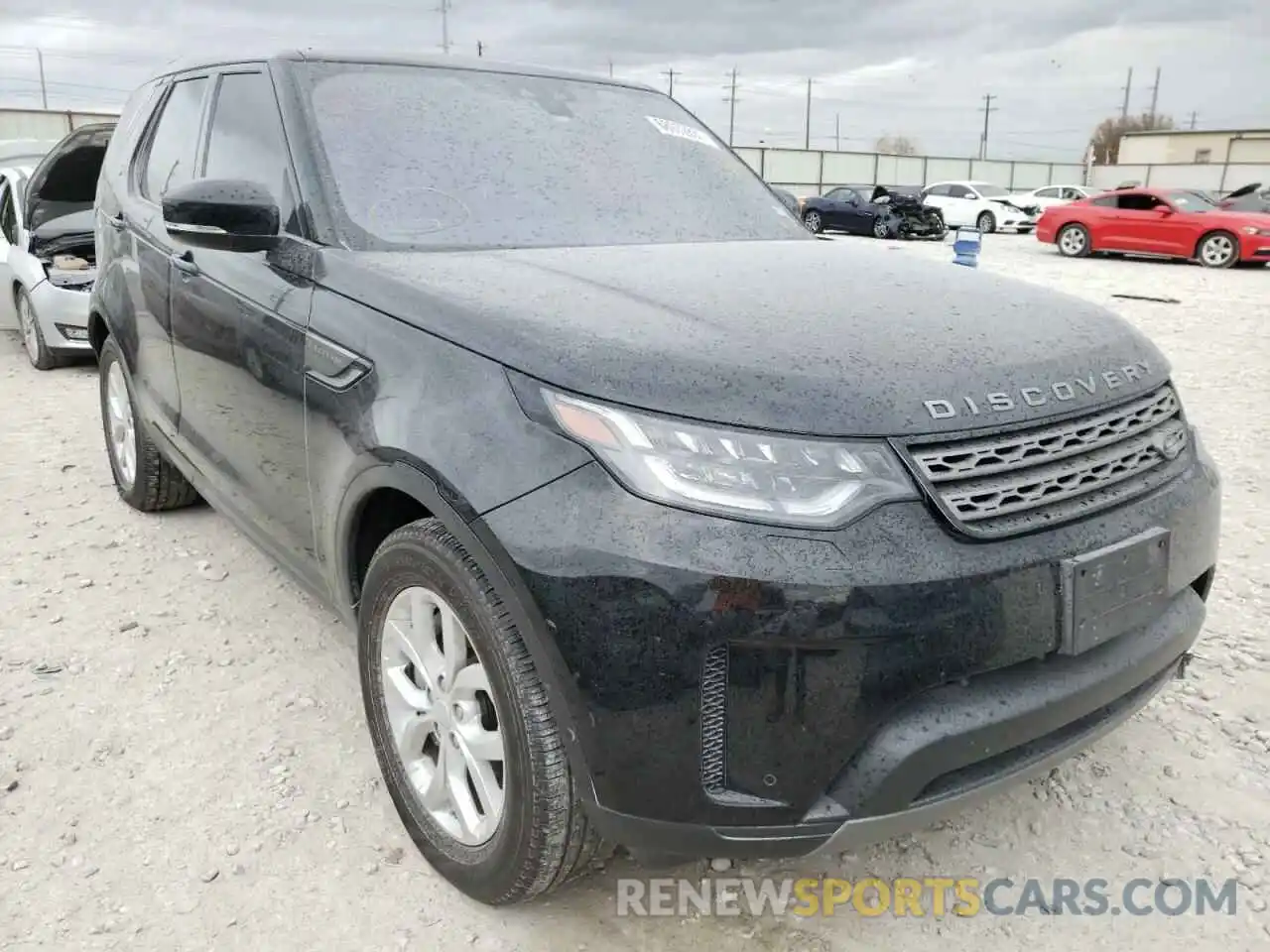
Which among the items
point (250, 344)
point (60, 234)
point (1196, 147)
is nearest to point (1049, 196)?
point (1196, 147)

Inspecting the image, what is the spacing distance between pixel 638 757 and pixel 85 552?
3359 millimetres

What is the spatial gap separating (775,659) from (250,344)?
5.96 feet

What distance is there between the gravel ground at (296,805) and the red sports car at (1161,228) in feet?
50.7

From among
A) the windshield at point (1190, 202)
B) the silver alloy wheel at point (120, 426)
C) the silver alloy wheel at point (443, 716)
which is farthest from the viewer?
the windshield at point (1190, 202)

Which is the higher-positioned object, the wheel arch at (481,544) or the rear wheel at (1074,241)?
the wheel arch at (481,544)

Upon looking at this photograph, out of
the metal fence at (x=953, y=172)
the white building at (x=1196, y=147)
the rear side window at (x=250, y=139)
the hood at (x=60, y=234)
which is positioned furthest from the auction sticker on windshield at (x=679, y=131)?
the white building at (x=1196, y=147)

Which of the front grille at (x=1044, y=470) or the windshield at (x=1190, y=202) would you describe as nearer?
the front grille at (x=1044, y=470)

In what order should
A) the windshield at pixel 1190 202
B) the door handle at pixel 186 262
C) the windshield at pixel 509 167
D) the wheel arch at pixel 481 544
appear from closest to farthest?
the wheel arch at pixel 481 544 < the windshield at pixel 509 167 < the door handle at pixel 186 262 < the windshield at pixel 1190 202

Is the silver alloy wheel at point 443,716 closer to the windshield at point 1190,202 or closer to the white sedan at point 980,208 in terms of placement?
the windshield at point 1190,202

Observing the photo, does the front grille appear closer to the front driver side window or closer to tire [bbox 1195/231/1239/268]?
the front driver side window

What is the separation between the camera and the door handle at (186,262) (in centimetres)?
320

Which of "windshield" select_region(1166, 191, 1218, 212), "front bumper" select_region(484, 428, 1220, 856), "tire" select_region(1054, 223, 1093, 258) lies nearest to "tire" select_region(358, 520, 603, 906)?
→ "front bumper" select_region(484, 428, 1220, 856)

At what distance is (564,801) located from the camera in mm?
1883

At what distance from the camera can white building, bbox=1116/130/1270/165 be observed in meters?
43.0
